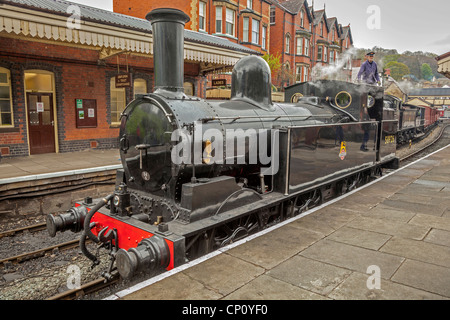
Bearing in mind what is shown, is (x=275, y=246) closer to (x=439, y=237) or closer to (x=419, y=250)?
(x=419, y=250)

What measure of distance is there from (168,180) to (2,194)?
13.5 feet

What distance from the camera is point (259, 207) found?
4.38 metres

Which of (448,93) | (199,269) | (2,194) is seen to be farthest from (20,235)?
(448,93)

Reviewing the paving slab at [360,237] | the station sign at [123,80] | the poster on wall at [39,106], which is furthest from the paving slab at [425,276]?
the poster on wall at [39,106]

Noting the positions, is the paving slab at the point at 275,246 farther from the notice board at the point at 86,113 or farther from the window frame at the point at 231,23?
the window frame at the point at 231,23

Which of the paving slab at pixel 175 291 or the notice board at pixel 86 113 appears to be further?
the notice board at pixel 86 113

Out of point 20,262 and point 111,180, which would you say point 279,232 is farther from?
point 111,180

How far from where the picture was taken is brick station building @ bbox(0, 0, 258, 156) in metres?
7.82

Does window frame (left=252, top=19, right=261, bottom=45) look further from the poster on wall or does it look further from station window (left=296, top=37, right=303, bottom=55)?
the poster on wall

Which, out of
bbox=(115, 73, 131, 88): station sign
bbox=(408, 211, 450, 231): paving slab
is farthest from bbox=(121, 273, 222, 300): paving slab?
bbox=(115, 73, 131, 88): station sign

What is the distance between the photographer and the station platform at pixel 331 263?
296 cm

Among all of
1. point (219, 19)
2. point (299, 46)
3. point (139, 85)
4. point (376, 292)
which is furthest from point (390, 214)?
point (299, 46)

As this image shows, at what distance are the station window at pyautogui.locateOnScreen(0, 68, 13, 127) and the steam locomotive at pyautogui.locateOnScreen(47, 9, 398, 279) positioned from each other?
642cm

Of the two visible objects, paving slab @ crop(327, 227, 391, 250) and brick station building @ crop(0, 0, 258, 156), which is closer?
paving slab @ crop(327, 227, 391, 250)
